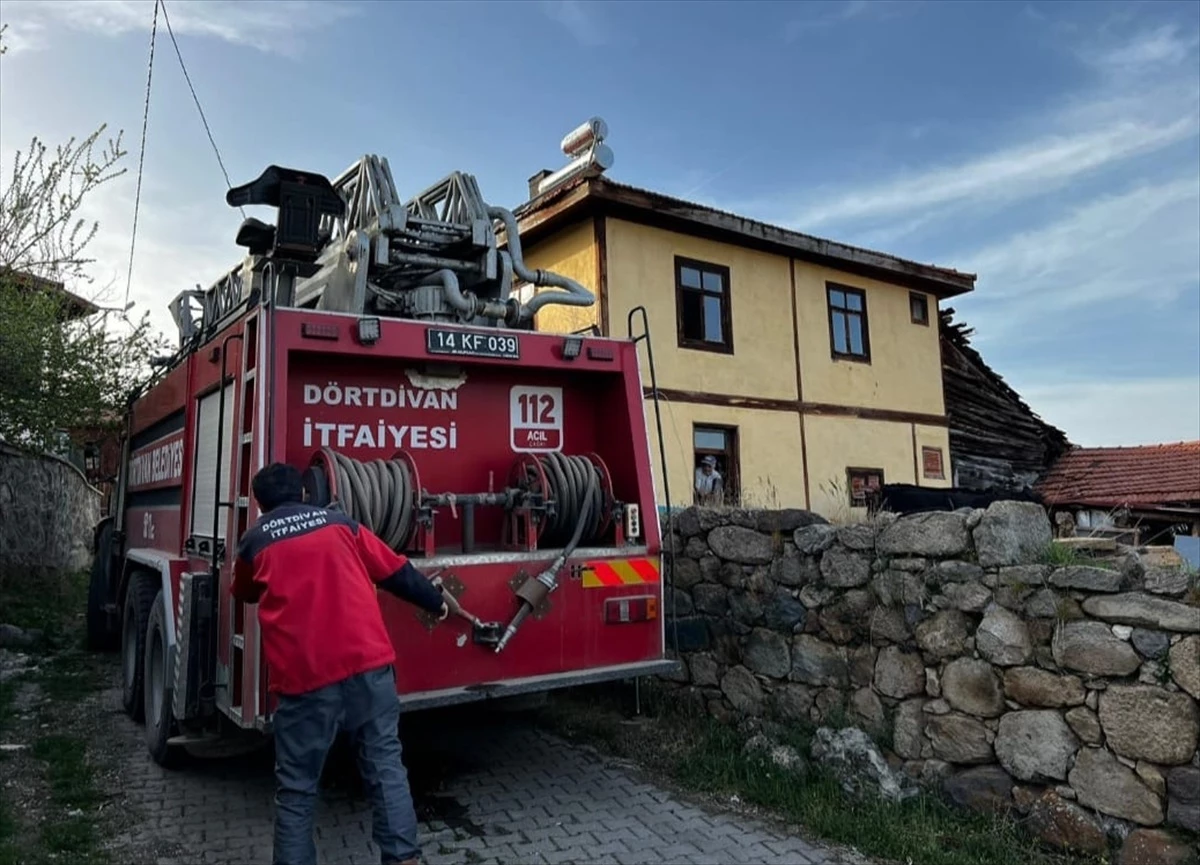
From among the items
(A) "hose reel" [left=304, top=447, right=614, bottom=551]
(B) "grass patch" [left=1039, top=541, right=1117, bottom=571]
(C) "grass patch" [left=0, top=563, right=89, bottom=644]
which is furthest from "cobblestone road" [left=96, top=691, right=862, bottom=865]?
(C) "grass patch" [left=0, top=563, right=89, bottom=644]

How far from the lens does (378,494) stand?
4.53 metres

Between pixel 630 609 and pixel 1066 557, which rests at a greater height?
pixel 1066 557

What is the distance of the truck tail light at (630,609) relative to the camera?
16.6 feet

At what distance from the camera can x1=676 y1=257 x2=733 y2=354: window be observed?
13.7 m

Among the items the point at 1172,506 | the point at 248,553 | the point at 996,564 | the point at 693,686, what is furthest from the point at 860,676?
the point at 1172,506

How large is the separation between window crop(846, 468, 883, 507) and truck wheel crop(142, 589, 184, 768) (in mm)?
12013

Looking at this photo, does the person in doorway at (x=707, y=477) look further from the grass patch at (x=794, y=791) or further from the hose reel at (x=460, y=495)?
the hose reel at (x=460, y=495)

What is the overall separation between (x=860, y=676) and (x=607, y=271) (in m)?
8.42

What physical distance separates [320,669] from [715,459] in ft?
35.9

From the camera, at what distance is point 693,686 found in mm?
6375

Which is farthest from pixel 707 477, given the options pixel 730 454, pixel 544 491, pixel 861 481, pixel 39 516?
pixel 39 516

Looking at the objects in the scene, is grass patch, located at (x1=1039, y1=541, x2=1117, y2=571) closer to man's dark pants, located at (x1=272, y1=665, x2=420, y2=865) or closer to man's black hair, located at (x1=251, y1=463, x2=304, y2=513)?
man's dark pants, located at (x1=272, y1=665, x2=420, y2=865)

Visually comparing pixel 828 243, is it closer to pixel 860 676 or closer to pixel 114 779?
pixel 860 676

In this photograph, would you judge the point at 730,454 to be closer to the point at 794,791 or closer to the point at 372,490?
the point at 794,791
